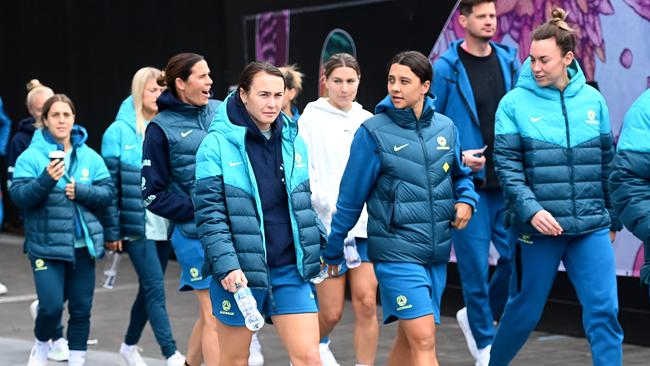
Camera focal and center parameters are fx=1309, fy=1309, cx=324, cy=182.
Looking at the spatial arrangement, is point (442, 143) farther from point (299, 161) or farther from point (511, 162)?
point (299, 161)

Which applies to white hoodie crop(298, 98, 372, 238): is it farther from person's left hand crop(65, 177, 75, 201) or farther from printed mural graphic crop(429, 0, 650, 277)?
printed mural graphic crop(429, 0, 650, 277)

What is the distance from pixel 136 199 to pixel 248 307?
3359 millimetres

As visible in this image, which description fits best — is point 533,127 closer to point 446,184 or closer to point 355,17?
point 446,184

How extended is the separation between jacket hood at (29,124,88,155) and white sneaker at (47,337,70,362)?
4.93ft

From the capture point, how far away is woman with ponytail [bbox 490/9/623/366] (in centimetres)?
680

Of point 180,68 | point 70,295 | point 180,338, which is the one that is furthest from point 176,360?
point 180,68

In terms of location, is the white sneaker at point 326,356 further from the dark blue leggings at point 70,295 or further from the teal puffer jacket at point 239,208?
the teal puffer jacket at point 239,208

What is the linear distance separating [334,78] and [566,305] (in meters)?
2.77

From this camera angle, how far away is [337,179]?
809 cm

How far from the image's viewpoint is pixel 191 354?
7.82 m

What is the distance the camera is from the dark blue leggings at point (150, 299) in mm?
8852

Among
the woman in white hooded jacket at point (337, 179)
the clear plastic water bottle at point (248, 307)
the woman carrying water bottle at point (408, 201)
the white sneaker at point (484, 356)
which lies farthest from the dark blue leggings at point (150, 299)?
the clear plastic water bottle at point (248, 307)

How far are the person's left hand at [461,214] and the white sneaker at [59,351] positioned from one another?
3.84 meters

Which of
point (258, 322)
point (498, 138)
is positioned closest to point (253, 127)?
point (258, 322)
